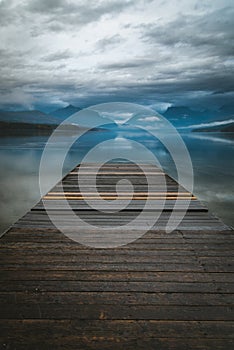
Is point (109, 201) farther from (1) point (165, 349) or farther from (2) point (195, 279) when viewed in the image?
(1) point (165, 349)

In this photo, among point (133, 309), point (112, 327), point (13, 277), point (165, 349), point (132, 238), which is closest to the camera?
point (165, 349)

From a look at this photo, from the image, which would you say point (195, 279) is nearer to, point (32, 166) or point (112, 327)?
point (112, 327)

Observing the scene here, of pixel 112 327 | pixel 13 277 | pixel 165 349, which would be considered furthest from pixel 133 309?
pixel 13 277

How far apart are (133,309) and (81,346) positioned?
48 cm

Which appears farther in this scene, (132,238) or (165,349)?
(132,238)

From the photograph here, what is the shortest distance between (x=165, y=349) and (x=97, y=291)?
2.40ft

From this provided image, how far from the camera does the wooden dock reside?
1.96 m

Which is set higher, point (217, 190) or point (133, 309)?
point (133, 309)

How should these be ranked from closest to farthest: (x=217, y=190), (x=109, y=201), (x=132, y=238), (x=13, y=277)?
(x=13, y=277) → (x=132, y=238) → (x=109, y=201) → (x=217, y=190)

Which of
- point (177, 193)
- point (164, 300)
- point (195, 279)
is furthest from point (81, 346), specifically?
point (177, 193)

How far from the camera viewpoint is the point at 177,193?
Result: 19.6 feet

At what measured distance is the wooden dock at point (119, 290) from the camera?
1.96 m

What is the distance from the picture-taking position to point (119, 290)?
246cm

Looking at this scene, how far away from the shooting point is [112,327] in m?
2.04
